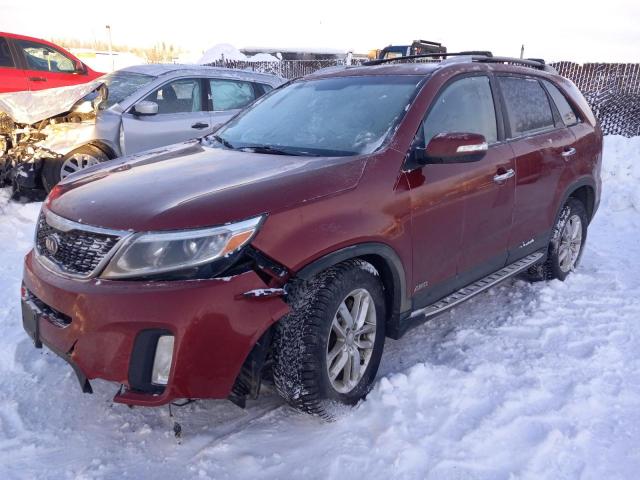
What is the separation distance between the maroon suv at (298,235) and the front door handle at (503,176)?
0.01 meters

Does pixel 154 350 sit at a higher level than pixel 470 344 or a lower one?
higher

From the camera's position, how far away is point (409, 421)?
2.71 meters

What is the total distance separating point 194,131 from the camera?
6.96 metres

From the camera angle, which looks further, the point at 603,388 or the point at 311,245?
the point at 603,388

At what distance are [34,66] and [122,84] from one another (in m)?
3.29

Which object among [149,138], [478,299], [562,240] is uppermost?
[149,138]

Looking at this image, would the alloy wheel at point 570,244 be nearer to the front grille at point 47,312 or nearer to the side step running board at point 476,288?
the side step running board at point 476,288

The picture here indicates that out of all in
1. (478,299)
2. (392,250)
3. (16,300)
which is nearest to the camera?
(392,250)

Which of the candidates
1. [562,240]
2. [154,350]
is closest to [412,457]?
[154,350]

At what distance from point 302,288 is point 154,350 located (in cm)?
70

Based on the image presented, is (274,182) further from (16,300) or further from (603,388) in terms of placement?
(16,300)

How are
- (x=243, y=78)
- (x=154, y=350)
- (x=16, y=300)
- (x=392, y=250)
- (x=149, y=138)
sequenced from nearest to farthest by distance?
(x=154, y=350), (x=392, y=250), (x=16, y=300), (x=149, y=138), (x=243, y=78)

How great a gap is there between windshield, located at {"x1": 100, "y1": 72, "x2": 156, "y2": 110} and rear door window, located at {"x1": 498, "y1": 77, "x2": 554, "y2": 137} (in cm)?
479

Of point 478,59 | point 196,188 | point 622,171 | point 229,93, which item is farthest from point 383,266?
point 622,171
